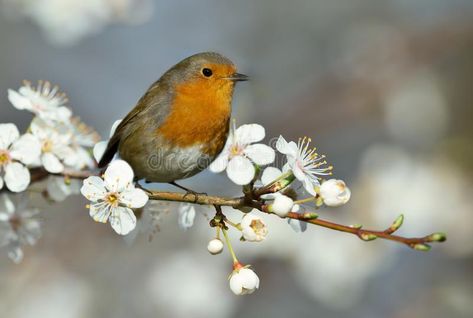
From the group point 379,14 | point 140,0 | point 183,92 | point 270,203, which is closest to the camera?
point 270,203

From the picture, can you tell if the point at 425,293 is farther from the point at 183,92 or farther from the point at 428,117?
the point at 183,92

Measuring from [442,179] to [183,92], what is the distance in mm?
2180

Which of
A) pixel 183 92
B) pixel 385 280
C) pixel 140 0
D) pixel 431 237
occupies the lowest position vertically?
pixel 431 237

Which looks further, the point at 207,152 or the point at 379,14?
the point at 379,14

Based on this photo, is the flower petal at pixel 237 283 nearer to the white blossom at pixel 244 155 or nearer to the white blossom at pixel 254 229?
the white blossom at pixel 254 229

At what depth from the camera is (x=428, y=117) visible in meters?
5.33

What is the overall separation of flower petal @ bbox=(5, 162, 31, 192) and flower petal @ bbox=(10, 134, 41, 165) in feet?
0.15

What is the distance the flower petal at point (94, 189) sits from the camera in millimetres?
2330

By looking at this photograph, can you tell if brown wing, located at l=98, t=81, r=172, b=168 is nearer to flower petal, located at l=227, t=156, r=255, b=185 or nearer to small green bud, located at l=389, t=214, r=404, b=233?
flower petal, located at l=227, t=156, r=255, b=185

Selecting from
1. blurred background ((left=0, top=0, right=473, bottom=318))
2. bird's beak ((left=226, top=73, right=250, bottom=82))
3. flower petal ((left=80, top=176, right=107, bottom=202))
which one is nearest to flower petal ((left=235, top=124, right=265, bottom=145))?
flower petal ((left=80, top=176, right=107, bottom=202))

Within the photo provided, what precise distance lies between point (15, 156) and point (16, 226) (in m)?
0.42

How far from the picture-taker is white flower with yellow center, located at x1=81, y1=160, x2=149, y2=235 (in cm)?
234

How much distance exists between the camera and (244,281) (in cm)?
218

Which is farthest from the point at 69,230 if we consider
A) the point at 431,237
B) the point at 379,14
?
the point at 379,14
